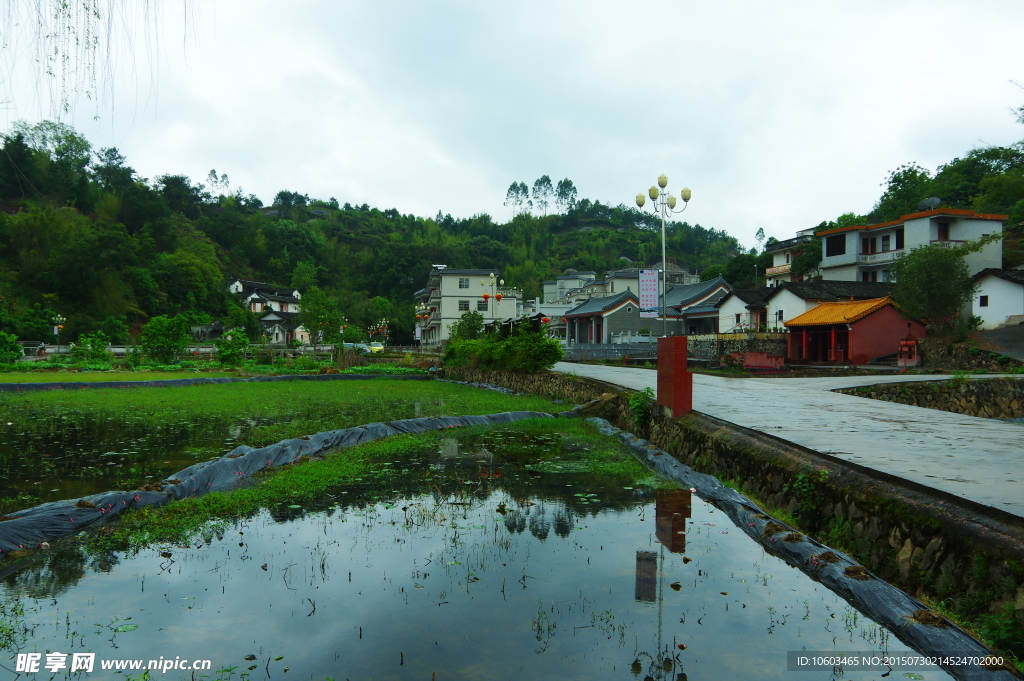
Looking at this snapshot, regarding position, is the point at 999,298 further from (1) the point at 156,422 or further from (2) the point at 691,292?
(1) the point at 156,422

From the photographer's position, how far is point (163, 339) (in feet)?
114

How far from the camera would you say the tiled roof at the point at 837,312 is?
2797 centimetres

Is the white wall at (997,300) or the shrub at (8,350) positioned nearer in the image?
the white wall at (997,300)

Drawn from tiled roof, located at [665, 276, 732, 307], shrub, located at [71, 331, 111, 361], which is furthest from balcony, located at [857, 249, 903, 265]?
shrub, located at [71, 331, 111, 361]

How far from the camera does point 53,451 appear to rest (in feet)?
31.9

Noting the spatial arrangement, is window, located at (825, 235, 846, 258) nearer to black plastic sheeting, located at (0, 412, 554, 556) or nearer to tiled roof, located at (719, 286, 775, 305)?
tiled roof, located at (719, 286, 775, 305)

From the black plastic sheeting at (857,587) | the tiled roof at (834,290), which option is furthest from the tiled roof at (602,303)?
the black plastic sheeting at (857,587)

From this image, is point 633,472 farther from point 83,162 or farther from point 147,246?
point 147,246

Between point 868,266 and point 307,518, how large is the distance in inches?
1788

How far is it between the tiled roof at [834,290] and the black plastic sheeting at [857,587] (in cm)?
2949

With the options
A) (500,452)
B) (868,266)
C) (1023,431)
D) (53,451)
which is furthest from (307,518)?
(868,266)

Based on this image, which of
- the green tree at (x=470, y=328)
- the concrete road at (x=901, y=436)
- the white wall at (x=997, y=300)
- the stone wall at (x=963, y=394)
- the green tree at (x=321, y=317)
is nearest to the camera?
the concrete road at (x=901, y=436)

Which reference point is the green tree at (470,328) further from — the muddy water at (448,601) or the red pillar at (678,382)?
the muddy water at (448,601)

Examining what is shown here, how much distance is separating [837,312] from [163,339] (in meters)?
36.7
